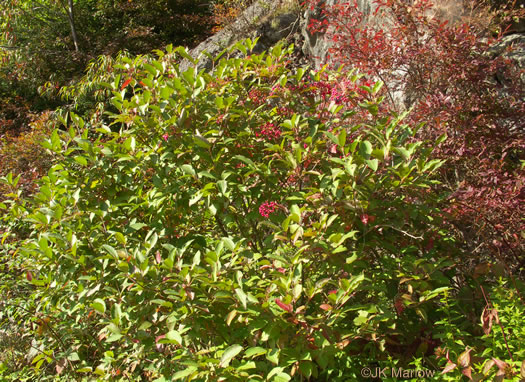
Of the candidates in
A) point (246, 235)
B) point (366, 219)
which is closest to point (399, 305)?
point (366, 219)

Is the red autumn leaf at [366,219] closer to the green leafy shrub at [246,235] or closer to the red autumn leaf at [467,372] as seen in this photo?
the green leafy shrub at [246,235]

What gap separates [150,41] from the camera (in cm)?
983

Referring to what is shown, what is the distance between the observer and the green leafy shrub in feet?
6.31

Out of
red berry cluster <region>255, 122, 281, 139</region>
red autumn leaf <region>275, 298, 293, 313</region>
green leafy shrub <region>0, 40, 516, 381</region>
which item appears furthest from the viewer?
red berry cluster <region>255, 122, 281, 139</region>

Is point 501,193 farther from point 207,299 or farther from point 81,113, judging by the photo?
point 81,113

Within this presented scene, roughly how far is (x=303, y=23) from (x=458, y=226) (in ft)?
18.7

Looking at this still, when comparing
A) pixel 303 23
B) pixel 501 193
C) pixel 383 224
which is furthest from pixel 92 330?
pixel 303 23

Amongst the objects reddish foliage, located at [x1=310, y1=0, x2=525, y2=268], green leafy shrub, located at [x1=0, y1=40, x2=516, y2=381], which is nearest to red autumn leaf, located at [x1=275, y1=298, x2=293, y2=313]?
green leafy shrub, located at [x1=0, y1=40, x2=516, y2=381]

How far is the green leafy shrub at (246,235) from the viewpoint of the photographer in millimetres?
1922

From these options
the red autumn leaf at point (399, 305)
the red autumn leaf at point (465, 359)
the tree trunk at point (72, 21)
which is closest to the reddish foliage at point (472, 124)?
the red autumn leaf at point (399, 305)

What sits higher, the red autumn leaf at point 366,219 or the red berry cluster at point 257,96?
the red berry cluster at point 257,96

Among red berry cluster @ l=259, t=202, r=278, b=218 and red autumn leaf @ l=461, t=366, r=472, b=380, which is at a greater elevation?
red berry cluster @ l=259, t=202, r=278, b=218

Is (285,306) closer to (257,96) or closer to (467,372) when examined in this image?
(467,372)

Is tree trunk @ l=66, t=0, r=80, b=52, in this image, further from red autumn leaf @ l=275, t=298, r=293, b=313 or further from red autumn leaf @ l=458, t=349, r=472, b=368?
red autumn leaf @ l=458, t=349, r=472, b=368
